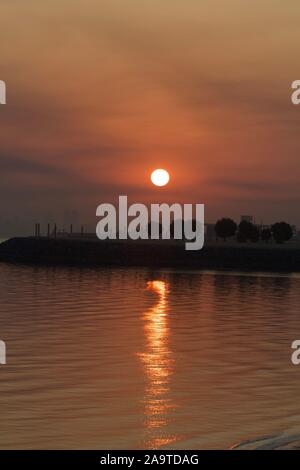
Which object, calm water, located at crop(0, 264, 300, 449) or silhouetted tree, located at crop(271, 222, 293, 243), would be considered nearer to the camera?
calm water, located at crop(0, 264, 300, 449)

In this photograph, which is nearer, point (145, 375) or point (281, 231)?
point (145, 375)

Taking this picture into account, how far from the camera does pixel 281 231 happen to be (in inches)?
7771

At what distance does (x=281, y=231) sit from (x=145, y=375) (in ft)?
553

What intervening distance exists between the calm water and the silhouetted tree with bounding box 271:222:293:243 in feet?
442

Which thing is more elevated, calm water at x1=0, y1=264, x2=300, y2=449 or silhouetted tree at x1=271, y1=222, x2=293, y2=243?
silhouetted tree at x1=271, y1=222, x2=293, y2=243

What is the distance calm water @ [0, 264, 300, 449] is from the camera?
73.5 ft

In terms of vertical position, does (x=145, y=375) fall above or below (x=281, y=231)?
below

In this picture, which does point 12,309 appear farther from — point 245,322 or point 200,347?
point 200,347

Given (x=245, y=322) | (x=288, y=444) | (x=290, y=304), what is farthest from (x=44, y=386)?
(x=290, y=304)

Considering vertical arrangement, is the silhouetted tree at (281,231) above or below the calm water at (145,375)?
above

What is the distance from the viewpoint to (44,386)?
2847cm

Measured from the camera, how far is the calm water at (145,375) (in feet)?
73.5

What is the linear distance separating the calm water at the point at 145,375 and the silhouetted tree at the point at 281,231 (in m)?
135

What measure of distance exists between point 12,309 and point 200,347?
73.9 ft
